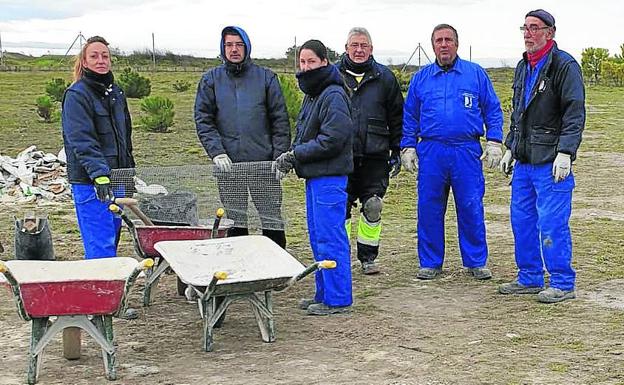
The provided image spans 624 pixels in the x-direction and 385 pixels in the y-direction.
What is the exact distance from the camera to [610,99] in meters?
23.2

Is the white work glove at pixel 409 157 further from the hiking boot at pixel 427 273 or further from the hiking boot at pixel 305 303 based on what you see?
the hiking boot at pixel 305 303

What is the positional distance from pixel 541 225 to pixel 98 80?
8.89 feet

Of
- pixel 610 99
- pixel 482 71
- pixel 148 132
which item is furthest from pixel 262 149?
pixel 610 99

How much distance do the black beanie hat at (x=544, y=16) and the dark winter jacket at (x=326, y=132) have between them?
122cm

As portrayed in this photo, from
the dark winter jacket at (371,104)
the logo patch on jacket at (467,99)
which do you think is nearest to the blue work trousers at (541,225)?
the logo patch on jacket at (467,99)

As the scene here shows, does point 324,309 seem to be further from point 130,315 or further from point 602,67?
point 602,67

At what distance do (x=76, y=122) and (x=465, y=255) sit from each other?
8.97ft

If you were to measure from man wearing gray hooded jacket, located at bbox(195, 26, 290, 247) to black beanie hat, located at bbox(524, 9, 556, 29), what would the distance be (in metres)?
1.59

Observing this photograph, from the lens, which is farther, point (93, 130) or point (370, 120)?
point (370, 120)

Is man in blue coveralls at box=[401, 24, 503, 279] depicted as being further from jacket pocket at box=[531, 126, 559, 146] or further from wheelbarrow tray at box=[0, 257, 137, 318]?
wheelbarrow tray at box=[0, 257, 137, 318]

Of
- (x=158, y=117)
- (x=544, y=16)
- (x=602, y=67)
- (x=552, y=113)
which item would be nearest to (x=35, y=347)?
(x=552, y=113)

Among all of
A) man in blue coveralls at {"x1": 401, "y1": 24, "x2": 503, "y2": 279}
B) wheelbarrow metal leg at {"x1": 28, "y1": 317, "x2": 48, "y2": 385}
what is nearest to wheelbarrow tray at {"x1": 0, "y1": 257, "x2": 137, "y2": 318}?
wheelbarrow metal leg at {"x1": 28, "y1": 317, "x2": 48, "y2": 385}

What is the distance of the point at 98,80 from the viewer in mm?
5062

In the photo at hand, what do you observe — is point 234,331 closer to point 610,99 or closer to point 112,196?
point 112,196
